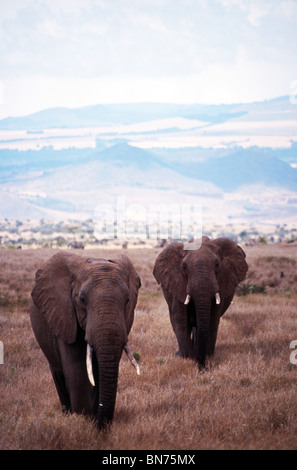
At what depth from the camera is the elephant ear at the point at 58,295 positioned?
810 cm

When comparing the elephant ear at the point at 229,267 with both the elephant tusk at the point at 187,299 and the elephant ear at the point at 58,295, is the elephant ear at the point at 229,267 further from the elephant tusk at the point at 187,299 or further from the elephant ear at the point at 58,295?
the elephant ear at the point at 58,295

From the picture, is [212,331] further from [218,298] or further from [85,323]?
[85,323]

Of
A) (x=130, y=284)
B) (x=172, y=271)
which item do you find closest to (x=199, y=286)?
(x=172, y=271)

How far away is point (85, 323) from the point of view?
7836 mm

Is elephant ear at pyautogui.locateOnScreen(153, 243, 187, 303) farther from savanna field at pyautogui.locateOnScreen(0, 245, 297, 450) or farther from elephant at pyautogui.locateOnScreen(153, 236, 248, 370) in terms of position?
savanna field at pyautogui.locateOnScreen(0, 245, 297, 450)

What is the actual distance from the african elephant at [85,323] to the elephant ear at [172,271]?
354 centimetres

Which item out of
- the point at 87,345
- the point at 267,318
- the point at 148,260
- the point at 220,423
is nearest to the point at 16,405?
the point at 87,345

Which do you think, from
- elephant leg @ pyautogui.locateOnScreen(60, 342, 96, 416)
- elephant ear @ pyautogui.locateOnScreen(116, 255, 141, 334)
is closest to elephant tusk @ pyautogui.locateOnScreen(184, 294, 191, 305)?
elephant ear @ pyautogui.locateOnScreen(116, 255, 141, 334)

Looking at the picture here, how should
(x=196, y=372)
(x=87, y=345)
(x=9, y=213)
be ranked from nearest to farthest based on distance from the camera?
(x=87, y=345) < (x=196, y=372) < (x=9, y=213)

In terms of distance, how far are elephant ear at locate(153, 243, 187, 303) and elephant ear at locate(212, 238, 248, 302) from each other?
0.73 metres

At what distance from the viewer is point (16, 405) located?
9.18 m
